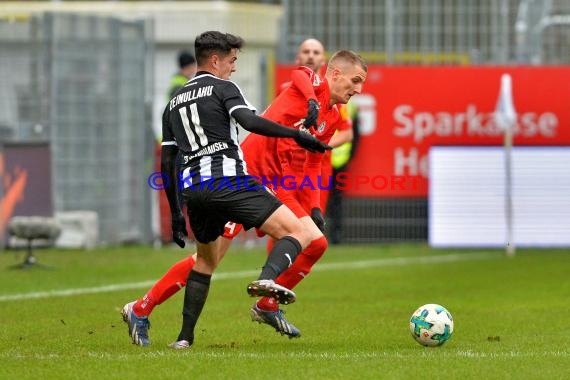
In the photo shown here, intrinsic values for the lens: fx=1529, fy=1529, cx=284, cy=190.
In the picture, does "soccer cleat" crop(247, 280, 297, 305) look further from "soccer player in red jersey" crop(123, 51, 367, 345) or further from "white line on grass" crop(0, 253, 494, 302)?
"white line on grass" crop(0, 253, 494, 302)

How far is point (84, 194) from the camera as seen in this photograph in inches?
852


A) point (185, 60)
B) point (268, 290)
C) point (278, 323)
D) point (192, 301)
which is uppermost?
point (185, 60)

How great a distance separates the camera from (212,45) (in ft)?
30.6

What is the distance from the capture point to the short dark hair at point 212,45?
30.6ft

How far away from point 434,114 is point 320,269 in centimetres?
505

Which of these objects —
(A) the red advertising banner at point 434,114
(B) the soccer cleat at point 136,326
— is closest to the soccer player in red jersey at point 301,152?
(B) the soccer cleat at point 136,326

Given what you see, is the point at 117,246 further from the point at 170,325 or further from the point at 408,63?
the point at 170,325

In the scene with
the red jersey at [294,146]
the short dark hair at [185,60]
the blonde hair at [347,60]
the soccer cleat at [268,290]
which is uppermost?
the short dark hair at [185,60]

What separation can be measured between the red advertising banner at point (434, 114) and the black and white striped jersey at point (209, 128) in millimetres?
12855

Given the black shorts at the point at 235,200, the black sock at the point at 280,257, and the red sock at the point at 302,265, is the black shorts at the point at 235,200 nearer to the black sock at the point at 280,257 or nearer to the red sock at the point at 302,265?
the black sock at the point at 280,257

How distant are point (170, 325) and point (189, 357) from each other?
8.57 ft

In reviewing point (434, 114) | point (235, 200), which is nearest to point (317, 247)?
point (235, 200)

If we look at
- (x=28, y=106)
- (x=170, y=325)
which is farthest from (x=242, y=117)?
(x=28, y=106)

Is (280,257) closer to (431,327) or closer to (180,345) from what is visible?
(180,345)
